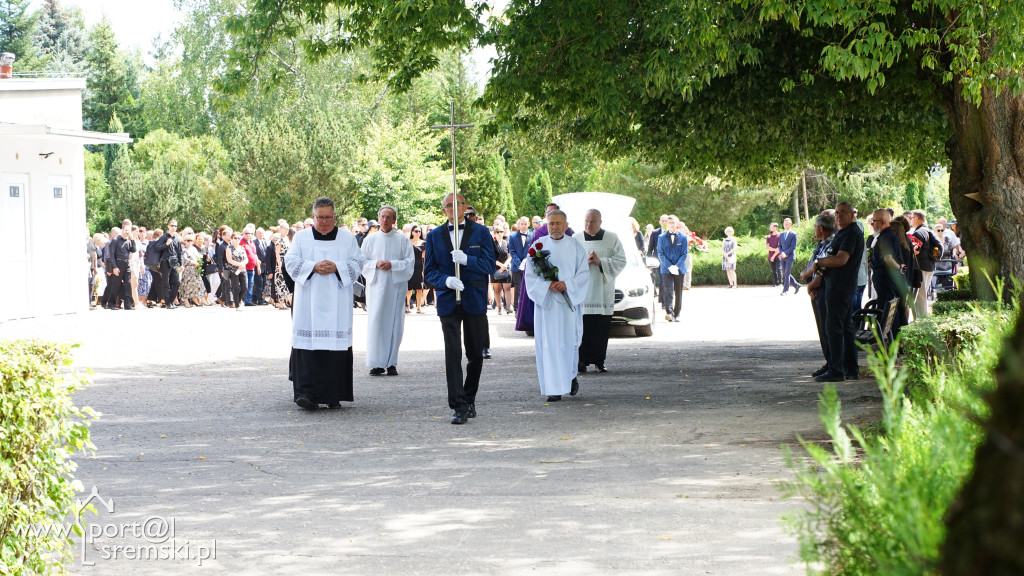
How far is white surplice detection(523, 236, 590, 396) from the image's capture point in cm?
1126

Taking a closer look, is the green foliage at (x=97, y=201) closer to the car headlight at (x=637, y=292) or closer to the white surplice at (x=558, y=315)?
the car headlight at (x=637, y=292)

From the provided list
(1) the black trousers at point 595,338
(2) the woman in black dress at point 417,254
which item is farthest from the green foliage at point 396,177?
(1) the black trousers at point 595,338

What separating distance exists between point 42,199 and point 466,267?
17.1 m

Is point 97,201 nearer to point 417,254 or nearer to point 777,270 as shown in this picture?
point 777,270

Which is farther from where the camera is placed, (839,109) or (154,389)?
(154,389)

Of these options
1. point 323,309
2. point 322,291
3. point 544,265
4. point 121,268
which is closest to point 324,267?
point 322,291

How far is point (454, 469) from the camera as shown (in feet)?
25.6

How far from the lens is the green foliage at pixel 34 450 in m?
4.37

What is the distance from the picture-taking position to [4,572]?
14.0 ft

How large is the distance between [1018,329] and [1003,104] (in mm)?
10988

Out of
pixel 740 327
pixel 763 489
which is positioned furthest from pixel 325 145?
pixel 763 489

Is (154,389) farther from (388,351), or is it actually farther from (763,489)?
(763,489)

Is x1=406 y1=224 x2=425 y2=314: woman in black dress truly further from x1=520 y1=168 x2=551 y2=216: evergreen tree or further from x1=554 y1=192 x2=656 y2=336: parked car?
x1=520 y1=168 x2=551 y2=216: evergreen tree

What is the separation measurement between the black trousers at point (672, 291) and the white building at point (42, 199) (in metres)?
13.0
